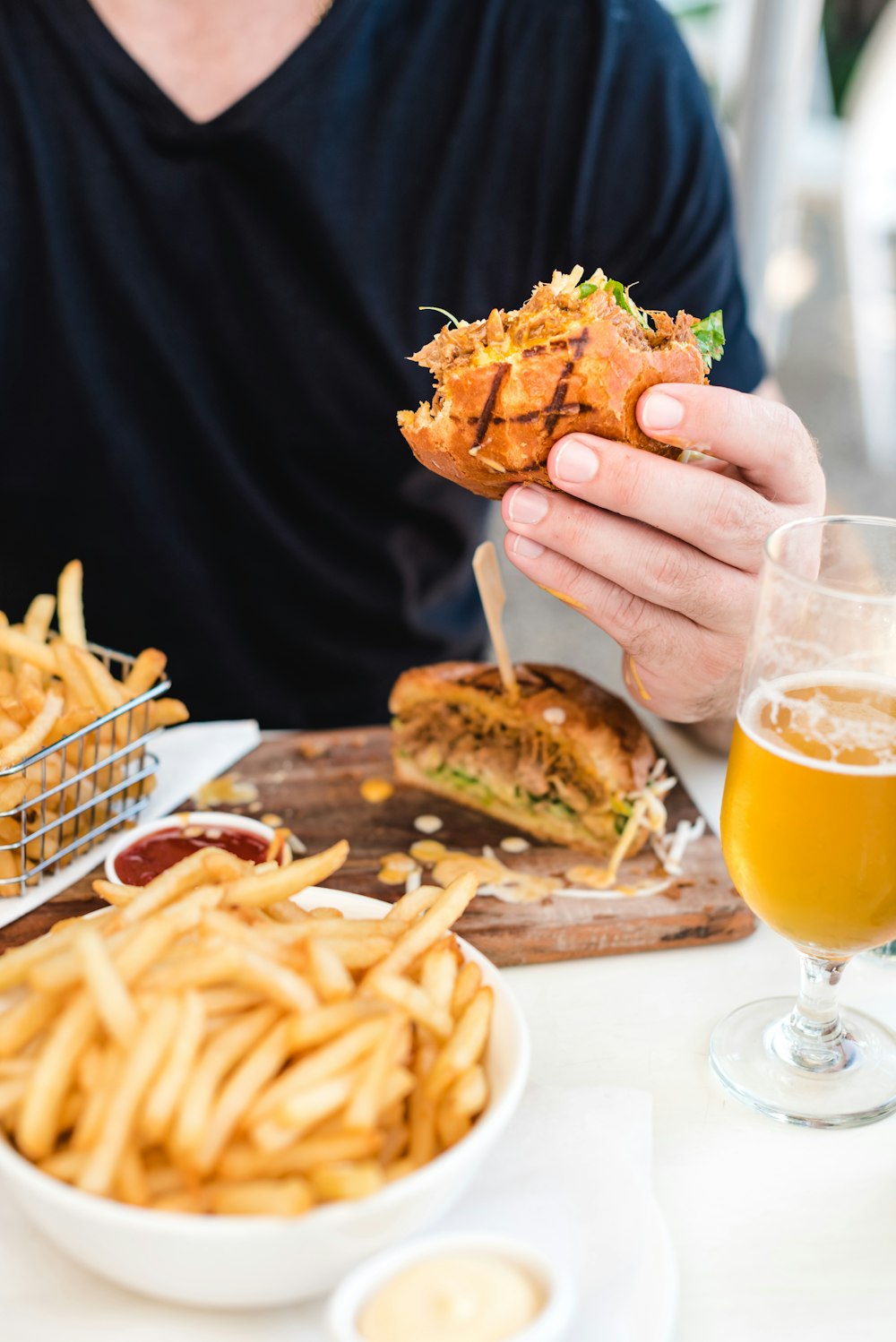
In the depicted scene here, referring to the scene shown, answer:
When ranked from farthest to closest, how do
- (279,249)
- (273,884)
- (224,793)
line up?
1. (279,249)
2. (224,793)
3. (273,884)

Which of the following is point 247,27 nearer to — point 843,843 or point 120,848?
point 120,848

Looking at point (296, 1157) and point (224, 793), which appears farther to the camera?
point (224, 793)

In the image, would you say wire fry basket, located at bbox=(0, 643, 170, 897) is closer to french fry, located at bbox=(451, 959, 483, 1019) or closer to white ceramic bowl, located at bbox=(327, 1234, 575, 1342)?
french fry, located at bbox=(451, 959, 483, 1019)

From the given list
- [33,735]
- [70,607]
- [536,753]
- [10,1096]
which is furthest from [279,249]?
[10,1096]

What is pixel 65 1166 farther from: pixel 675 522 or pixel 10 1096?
pixel 675 522

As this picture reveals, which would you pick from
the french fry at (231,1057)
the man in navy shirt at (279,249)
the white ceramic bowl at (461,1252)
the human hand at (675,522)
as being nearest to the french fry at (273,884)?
the french fry at (231,1057)

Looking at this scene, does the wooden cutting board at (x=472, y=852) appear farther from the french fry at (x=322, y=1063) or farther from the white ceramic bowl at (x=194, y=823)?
the french fry at (x=322, y=1063)

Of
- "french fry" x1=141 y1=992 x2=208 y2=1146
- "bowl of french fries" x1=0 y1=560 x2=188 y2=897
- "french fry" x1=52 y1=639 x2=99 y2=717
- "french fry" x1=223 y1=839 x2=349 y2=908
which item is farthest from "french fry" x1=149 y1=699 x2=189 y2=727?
"french fry" x1=141 y1=992 x2=208 y2=1146
